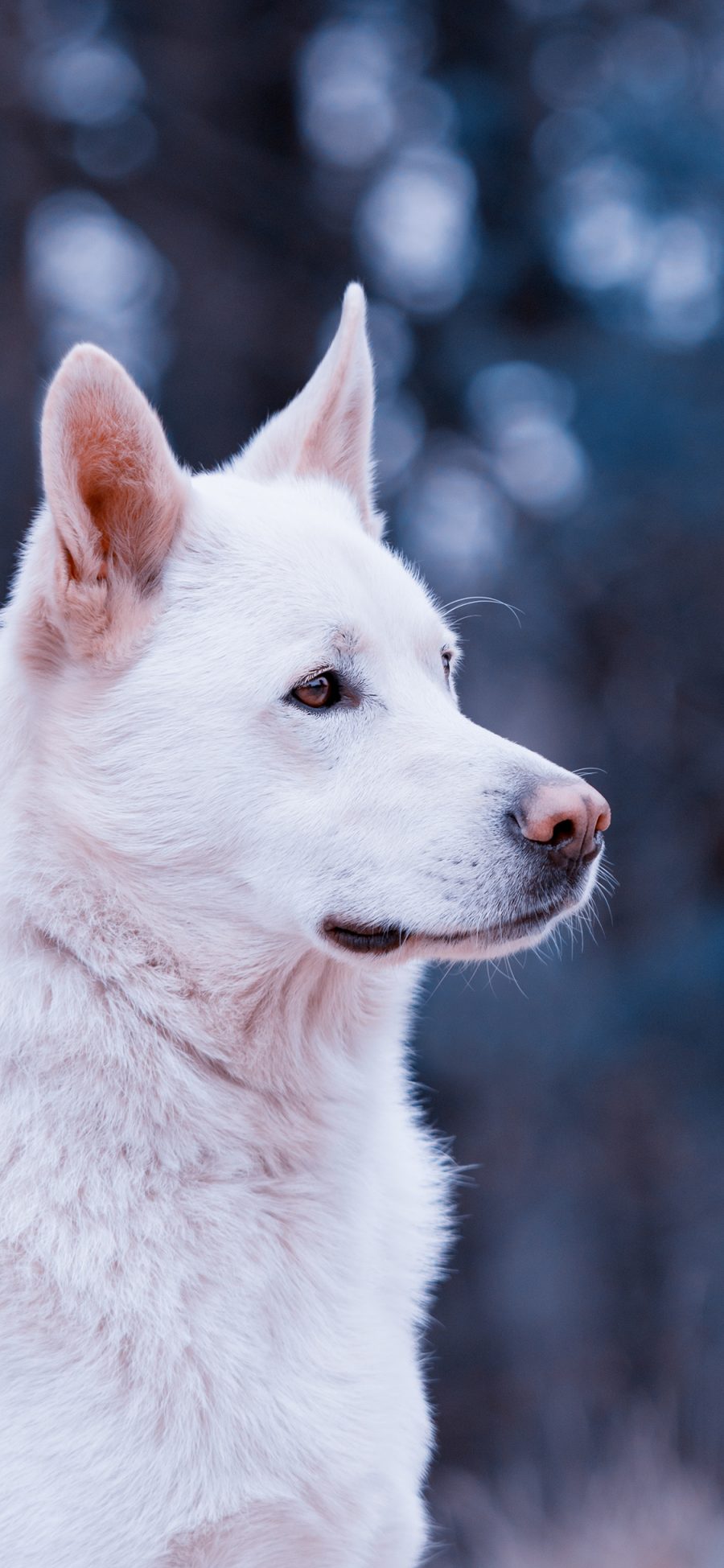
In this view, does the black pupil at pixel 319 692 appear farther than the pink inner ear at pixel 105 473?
Yes

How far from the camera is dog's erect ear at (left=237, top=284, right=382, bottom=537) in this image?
2910mm

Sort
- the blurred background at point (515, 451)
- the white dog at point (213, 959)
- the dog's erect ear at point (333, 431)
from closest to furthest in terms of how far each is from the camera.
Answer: the white dog at point (213, 959), the dog's erect ear at point (333, 431), the blurred background at point (515, 451)

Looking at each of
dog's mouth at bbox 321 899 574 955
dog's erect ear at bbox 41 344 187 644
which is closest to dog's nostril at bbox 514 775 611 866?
dog's mouth at bbox 321 899 574 955

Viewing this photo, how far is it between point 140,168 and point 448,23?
1.78 m

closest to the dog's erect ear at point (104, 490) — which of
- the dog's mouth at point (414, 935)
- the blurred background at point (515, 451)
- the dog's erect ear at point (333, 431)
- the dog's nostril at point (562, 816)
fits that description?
the dog's erect ear at point (333, 431)

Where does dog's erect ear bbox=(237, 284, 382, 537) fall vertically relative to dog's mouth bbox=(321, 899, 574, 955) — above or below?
above

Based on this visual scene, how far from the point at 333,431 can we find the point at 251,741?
105 cm

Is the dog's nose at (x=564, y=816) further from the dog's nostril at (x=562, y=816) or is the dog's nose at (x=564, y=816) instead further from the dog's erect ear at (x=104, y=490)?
the dog's erect ear at (x=104, y=490)

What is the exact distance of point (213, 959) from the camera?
2.34 m

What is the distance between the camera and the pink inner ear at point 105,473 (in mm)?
2182

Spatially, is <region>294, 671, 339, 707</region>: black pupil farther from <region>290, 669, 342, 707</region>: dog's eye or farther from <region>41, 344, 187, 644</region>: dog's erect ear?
<region>41, 344, 187, 644</region>: dog's erect ear

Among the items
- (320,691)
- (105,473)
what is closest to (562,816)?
(320,691)

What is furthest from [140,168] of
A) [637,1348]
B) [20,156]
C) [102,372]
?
[637,1348]

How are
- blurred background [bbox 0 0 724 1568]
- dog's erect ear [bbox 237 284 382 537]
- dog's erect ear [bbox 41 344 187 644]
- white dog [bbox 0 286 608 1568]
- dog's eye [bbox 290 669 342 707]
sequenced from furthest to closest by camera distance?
blurred background [bbox 0 0 724 1568] < dog's erect ear [bbox 237 284 382 537] < dog's eye [bbox 290 669 342 707] < dog's erect ear [bbox 41 344 187 644] < white dog [bbox 0 286 608 1568]
